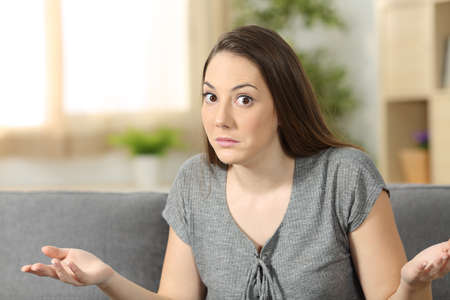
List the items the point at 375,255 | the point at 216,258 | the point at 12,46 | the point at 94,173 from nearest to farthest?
the point at 375,255
the point at 216,258
the point at 12,46
the point at 94,173

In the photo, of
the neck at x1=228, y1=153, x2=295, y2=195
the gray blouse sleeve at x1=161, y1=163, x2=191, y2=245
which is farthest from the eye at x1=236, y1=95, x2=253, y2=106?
the gray blouse sleeve at x1=161, y1=163, x2=191, y2=245

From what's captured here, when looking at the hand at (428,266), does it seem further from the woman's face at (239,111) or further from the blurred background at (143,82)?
the blurred background at (143,82)

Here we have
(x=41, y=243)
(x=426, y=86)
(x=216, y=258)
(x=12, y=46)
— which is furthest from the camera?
(x=12, y=46)

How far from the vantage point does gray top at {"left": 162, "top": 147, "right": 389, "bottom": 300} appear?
1139mm

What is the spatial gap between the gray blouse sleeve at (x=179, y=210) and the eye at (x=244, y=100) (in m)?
0.28

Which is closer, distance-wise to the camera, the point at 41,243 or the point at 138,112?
the point at 41,243

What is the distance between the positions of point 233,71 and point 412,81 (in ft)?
8.13

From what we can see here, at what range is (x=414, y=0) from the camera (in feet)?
10.8

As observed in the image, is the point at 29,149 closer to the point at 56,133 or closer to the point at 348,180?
the point at 56,133

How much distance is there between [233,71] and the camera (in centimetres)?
111

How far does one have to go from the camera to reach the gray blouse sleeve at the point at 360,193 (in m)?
1.12

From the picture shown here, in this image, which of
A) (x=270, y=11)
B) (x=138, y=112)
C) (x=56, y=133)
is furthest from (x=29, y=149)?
(x=270, y=11)

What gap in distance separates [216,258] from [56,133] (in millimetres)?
2812

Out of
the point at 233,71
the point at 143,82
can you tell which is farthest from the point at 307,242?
the point at 143,82
